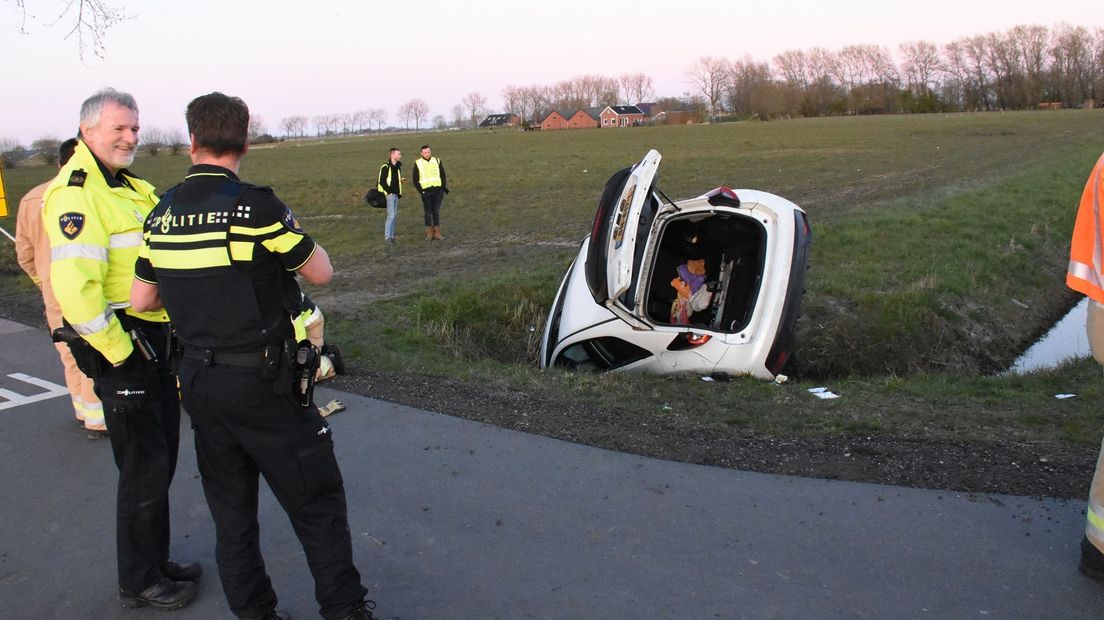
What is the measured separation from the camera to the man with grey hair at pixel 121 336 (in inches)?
134

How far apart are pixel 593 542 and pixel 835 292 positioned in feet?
23.8

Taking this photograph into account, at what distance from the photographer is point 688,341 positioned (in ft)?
22.7

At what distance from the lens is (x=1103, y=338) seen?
3.30 metres

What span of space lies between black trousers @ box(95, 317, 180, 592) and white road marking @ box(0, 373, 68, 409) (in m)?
3.48

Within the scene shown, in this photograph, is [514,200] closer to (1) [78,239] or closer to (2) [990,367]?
(2) [990,367]

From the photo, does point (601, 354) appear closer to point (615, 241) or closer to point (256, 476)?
point (615, 241)

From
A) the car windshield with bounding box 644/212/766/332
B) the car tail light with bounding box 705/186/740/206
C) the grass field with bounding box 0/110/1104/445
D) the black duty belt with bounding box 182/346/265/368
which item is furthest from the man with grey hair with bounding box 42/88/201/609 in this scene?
the car tail light with bounding box 705/186/740/206

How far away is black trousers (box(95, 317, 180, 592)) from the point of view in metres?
3.43

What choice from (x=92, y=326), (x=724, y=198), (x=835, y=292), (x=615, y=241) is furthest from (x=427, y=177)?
(x=92, y=326)

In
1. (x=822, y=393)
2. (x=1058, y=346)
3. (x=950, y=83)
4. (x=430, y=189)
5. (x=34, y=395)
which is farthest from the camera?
(x=950, y=83)

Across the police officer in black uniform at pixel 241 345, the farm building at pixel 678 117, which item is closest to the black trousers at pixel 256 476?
the police officer in black uniform at pixel 241 345

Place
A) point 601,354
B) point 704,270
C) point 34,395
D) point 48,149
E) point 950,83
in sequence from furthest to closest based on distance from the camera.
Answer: point 950,83, point 48,149, point 704,270, point 601,354, point 34,395

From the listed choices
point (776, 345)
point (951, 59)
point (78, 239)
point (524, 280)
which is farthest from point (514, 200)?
point (951, 59)

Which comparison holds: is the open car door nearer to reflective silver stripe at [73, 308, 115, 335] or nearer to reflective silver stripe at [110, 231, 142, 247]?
reflective silver stripe at [110, 231, 142, 247]
